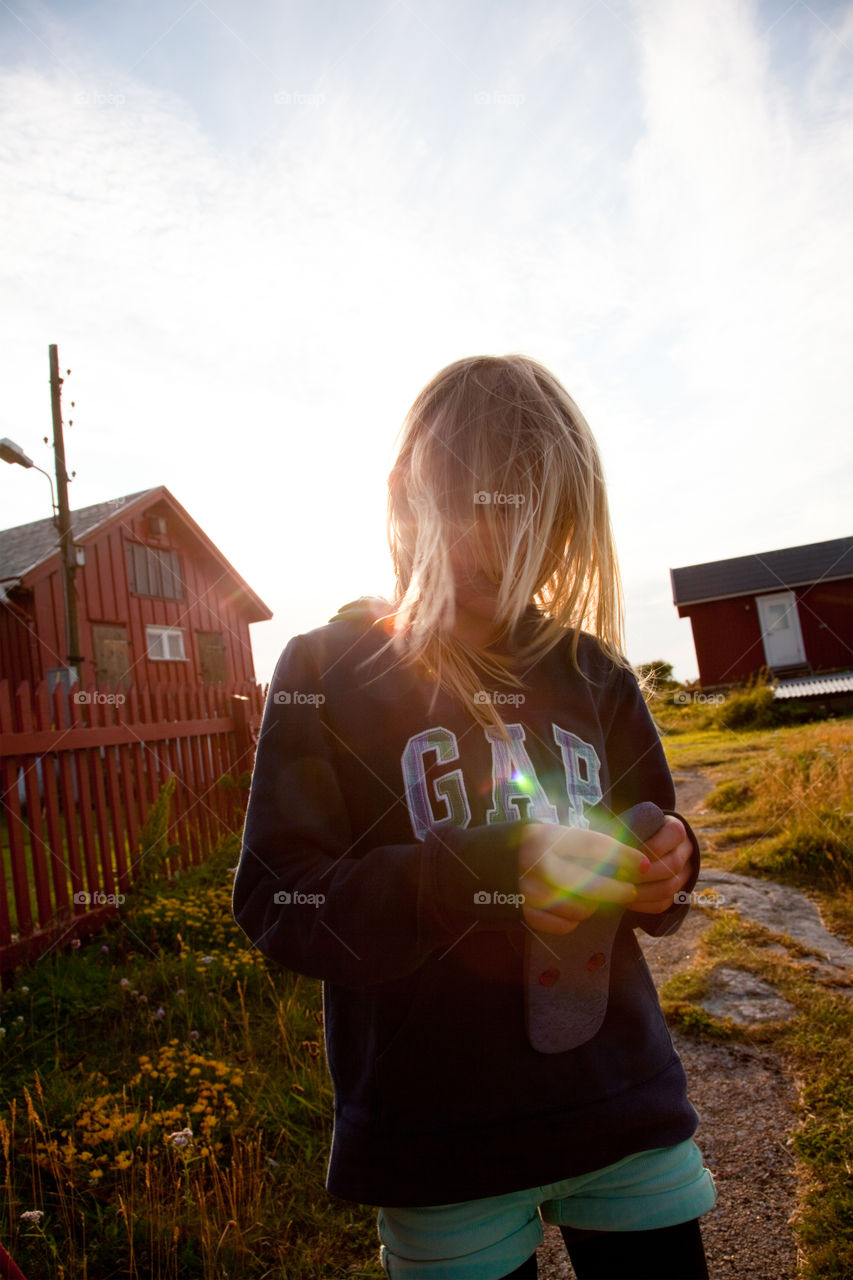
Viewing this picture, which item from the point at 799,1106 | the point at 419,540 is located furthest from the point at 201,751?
the point at 419,540

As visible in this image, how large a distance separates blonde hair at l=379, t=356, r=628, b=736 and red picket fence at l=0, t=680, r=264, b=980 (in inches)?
144

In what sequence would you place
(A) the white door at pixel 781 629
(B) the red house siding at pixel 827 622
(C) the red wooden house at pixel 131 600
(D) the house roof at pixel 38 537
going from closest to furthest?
(C) the red wooden house at pixel 131 600 < (D) the house roof at pixel 38 537 < (B) the red house siding at pixel 827 622 < (A) the white door at pixel 781 629

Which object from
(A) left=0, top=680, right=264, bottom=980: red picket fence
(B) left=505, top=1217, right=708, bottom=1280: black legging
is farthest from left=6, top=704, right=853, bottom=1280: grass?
(B) left=505, top=1217, right=708, bottom=1280: black legging

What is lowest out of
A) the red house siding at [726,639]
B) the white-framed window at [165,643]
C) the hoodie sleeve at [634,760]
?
the hoodie sleeve at [634,760]

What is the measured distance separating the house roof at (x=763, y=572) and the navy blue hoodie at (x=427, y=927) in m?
25.2

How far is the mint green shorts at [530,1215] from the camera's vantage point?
1.04m

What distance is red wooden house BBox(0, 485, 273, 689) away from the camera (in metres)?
16.3

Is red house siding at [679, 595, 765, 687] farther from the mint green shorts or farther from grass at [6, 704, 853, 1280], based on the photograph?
the mint green shorts

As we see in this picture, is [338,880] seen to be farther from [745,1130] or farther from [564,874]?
[745,1130]

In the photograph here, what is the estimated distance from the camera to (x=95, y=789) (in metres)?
5.68

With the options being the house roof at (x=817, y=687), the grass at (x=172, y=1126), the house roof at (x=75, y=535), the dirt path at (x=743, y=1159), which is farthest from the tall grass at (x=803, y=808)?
the house roof at (x=75, y=535)

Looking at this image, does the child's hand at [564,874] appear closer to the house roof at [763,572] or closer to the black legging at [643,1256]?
the black legging at [643,1256]

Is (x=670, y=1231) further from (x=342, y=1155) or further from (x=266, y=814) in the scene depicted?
(x=266, y=814)

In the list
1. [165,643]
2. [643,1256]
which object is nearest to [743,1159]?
[643,1256]
